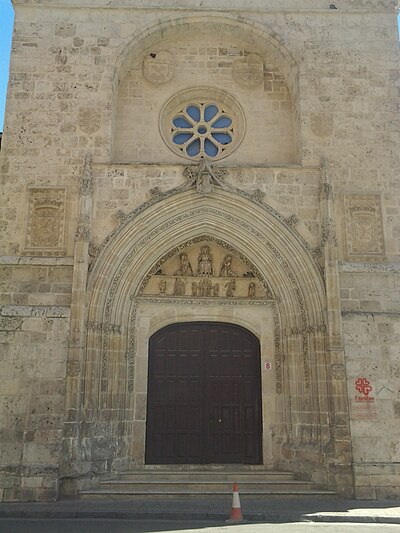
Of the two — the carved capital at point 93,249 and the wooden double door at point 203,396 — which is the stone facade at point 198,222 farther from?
the wooden double door at point 203,396

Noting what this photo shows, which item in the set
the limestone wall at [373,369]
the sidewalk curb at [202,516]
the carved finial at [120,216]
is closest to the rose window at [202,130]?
the carved finial at [120,216]

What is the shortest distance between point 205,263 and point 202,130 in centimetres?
300

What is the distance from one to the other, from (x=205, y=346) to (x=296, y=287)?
6.83 ft

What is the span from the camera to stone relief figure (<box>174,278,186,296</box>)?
1073 cm

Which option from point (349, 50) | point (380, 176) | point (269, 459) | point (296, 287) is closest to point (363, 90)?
point (349, 50)

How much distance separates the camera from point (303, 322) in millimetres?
9961

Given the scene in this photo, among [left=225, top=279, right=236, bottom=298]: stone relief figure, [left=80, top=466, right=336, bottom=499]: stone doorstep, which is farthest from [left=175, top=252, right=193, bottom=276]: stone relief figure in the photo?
[left=80, top=466, right=336, bottom=499]: stone doorstep

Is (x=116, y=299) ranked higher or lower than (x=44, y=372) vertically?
higher

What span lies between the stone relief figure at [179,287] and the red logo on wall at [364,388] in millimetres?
3598

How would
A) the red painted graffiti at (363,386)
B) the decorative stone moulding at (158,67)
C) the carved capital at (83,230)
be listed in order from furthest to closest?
the decorative stone moulding at (158,67)
the carved capital at (83,230)
the red painted graffiti at (363,386)

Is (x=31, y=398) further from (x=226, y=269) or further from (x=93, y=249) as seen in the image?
(x=226, y=269)

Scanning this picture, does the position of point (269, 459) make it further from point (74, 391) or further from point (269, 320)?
point (74, 391)

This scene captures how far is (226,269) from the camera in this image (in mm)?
10867

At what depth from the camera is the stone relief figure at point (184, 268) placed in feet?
35.5
